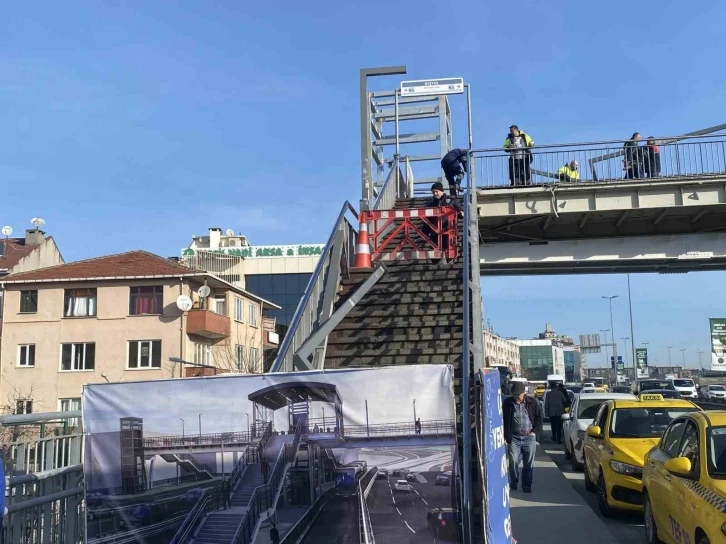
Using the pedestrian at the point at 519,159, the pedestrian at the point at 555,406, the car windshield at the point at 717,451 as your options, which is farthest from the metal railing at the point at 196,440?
the pedestrian at the point at 519,159

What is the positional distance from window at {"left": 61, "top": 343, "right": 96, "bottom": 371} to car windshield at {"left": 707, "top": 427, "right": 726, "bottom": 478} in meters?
42.0

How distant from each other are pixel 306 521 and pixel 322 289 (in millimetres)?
5979

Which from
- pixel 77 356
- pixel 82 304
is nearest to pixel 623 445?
pixel 77 356

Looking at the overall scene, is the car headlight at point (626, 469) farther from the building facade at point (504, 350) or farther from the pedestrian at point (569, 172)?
the building facade at point (504, 350)

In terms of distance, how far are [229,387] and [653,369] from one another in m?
114

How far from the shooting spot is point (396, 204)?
17406 mm

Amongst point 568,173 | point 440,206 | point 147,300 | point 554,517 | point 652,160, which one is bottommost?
point 554,517

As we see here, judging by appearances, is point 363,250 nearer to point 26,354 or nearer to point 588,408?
point 588,408

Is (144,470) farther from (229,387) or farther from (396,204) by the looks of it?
(396,204)

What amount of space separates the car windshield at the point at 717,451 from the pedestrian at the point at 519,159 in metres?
13.3

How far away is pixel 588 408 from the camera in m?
14.0

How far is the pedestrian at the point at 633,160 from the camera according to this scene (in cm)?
1870

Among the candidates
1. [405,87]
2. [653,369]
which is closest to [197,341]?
[405,87]

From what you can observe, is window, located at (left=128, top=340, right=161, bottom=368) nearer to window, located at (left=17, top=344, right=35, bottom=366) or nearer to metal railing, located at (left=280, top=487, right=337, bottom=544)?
window, located at (left=17, top=344, right=35, bottom=366)
